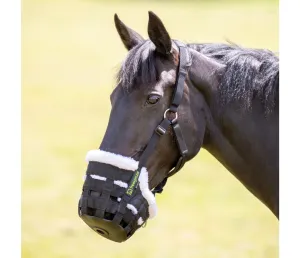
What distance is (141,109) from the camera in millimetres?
3121

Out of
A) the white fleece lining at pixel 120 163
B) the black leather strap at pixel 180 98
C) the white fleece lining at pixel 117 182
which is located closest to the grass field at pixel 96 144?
the black leather strap at pixel 180 98

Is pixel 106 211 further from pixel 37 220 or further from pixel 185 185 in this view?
pixel 185 185

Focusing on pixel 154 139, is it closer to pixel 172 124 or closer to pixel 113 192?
pixel 172 124

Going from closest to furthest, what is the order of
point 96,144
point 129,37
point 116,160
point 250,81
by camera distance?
point 116,160, point 250,81, point 129,37, point 96,144

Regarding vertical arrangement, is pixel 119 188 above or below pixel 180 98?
below

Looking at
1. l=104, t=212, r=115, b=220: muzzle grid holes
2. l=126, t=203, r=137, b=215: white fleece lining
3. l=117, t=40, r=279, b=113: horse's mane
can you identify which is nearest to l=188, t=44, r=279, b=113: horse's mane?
l=117, t=40, r=279, b=113: horse's mane

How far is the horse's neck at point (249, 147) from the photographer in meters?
3.35

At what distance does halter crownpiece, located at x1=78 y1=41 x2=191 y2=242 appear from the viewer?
307cm

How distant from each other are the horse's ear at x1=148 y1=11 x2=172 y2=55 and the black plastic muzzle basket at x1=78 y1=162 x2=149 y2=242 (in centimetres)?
73

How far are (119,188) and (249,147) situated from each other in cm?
85

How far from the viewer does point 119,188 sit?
3080 mm

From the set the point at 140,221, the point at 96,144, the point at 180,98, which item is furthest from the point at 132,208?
the point at 96,144

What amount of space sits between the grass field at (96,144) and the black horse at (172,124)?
1.11ft

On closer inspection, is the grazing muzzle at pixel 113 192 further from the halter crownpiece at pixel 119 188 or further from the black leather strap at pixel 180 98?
the black leather strap at pixel 180 98
